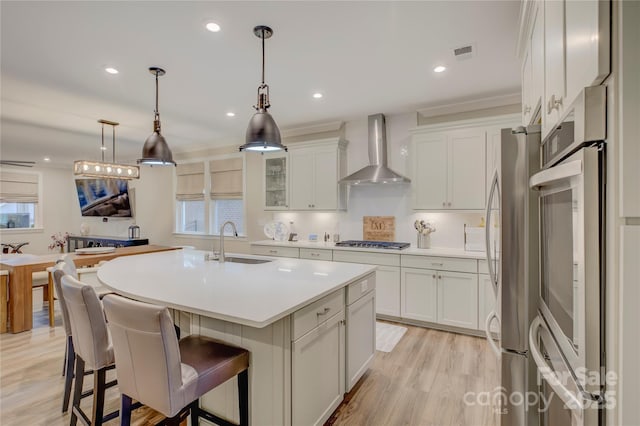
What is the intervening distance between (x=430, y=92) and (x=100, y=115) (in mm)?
4372

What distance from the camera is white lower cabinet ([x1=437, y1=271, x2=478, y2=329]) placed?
133 inches

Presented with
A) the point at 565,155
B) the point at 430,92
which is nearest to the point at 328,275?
the point at 565,155


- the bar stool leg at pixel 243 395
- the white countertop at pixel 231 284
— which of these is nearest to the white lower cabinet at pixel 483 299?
the white countertop at pixel 231 284

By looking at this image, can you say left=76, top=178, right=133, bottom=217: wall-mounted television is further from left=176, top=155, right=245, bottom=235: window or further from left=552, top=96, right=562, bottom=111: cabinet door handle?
left=552, top=96, right=562, bottom=111: cabinet door handle

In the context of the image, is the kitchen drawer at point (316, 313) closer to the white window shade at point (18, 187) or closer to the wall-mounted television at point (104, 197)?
the wall-mounted television at point (104, 197)

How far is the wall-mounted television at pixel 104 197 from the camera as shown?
7.64m

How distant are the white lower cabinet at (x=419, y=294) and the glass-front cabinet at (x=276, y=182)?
220cm

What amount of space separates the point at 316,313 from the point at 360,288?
0.65 m

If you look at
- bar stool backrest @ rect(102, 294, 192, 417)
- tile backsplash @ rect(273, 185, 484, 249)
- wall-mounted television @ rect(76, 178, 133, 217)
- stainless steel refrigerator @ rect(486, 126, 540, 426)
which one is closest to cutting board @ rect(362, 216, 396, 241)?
tile backsplash @ rect(273, 185, 484, 249)

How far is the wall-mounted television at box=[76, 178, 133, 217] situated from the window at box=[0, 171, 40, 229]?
0.99m

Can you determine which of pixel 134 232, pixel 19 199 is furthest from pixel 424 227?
pixel 19 199

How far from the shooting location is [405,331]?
3.60 meters

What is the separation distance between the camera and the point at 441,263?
354cm

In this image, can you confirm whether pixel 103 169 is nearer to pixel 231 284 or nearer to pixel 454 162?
pixel 231 284
